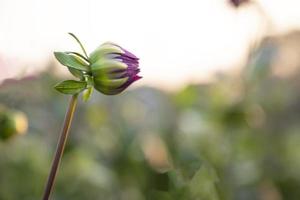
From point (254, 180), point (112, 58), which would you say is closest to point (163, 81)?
point (254, 180)

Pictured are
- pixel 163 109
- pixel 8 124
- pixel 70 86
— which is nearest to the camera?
pixel 70 86

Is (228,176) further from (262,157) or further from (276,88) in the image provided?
(276,88)

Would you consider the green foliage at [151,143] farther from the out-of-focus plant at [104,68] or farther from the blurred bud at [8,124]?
the out-of-focus plant at [104,68]

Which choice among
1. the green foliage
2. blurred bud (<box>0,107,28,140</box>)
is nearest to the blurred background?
the green foliage

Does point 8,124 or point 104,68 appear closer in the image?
point 104,68

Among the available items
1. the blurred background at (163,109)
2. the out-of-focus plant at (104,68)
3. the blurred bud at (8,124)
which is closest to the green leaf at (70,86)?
the out-of-focus plant at (104,68)

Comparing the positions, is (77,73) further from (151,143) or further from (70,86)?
(151,143)

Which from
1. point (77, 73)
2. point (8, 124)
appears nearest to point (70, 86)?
point (77, 73)
